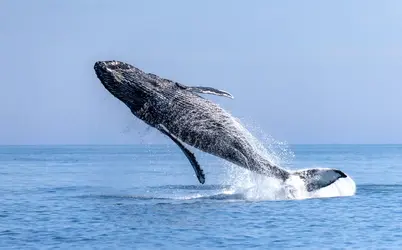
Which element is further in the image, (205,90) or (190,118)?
(190,118)

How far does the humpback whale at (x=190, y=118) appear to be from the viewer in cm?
2420

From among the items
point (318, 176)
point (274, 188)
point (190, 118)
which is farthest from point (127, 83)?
point (318, 176)

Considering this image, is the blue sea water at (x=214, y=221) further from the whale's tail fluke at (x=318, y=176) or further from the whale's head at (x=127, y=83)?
the whale's head at (x=127, y=83)

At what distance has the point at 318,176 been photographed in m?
24.3

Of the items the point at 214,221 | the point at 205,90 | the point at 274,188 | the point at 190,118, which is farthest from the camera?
the point at 274,188

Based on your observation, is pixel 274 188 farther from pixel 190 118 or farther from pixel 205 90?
pixel 205 90

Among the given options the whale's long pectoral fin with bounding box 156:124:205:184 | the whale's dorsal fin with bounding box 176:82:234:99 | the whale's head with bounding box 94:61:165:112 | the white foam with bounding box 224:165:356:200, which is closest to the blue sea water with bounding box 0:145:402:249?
the white foam with bounding box 224:165:356:200

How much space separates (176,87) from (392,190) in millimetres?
12851

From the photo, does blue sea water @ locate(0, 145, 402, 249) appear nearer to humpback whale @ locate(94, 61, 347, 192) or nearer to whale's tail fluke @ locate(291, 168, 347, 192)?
whale's tail fluke @ locate(291, 168, 347, 192)

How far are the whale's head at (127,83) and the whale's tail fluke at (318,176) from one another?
17.5ft

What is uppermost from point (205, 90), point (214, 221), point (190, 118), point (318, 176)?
point (205, 90)

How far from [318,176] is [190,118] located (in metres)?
4.39

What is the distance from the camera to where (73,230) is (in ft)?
71.6

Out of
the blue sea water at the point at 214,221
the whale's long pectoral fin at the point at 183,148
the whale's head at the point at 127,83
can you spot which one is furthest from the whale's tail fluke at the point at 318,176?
the whale's head at the point at 127,83
